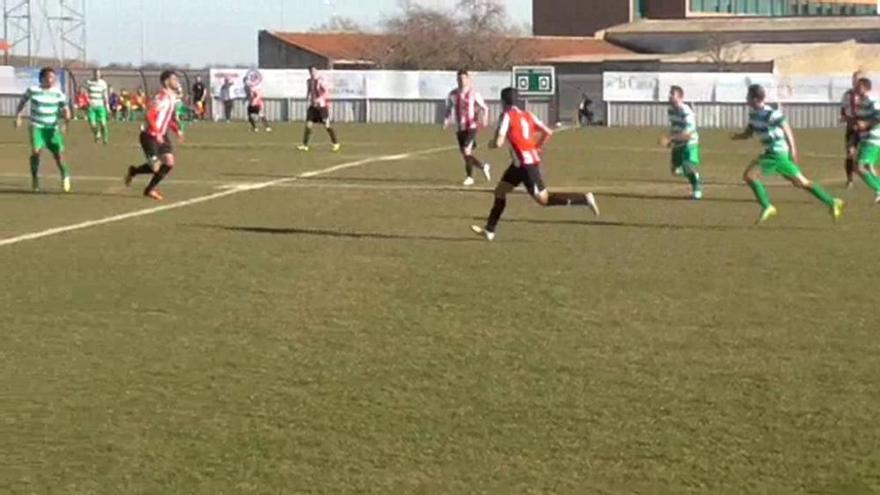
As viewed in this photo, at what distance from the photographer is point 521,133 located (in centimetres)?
1762

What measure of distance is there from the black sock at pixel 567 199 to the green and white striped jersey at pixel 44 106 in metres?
9.06

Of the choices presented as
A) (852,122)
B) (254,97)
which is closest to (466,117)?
(852,122)

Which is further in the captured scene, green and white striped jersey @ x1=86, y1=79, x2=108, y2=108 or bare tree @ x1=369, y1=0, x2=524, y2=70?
bare tree @ x1=369, y1=0, x2=524, y2=70

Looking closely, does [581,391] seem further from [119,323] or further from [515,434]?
[119,323]

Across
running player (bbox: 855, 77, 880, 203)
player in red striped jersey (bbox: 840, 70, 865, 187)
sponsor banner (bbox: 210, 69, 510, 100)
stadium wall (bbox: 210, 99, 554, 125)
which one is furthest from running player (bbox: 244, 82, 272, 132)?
running player (bbox: 855, 77, 880, 203)

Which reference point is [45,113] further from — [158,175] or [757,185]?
[757,185]

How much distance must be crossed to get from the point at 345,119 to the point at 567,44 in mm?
38797

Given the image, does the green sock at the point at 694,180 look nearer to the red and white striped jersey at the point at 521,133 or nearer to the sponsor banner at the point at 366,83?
the red and white striped jersey at the point at 521,133

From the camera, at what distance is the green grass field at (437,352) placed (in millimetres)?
7797

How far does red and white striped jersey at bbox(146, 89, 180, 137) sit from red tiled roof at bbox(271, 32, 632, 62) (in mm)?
68493

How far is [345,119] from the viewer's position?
63.5m

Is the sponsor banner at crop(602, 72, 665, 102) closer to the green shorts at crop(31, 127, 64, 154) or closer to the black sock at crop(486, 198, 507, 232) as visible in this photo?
the green shorts at crop(31, 127, 64, 154)

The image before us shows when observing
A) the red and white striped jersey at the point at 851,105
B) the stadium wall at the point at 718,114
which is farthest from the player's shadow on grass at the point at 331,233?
the stadium wall at the point at 718,114

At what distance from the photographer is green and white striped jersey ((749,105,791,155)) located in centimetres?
1931
